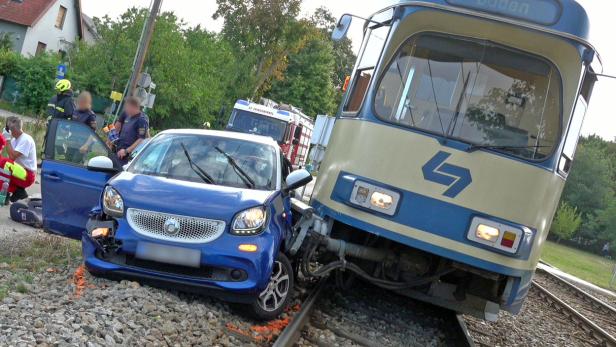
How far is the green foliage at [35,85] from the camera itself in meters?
35.9

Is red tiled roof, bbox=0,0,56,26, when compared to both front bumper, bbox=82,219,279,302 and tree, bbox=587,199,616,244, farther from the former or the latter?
tree, bbox=587,199,616,244

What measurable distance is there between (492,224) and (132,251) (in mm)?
3299

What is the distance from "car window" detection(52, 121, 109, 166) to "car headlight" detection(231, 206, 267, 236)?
227cm

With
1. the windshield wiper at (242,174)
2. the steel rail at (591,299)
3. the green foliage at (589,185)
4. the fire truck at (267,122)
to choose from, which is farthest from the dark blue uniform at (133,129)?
the green foliage at (589,185)

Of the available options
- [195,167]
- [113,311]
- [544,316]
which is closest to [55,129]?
[195,167]

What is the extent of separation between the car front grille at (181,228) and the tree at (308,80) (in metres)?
55.6

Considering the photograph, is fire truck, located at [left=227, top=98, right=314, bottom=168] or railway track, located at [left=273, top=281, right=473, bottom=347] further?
fire truck, located at [left=227, top=98, right=314, bottom=168]

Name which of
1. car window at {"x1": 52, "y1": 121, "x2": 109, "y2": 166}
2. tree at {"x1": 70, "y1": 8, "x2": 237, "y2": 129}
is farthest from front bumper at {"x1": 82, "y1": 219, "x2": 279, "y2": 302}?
tree at {"x1": 70, "y1": 8, "x2": 237, "y2": 129}

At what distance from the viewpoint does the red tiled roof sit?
50562 millimetres

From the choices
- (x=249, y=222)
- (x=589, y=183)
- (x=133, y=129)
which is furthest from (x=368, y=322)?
(x=589, y=183)

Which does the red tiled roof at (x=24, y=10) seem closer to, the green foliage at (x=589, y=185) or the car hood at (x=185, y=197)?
the car hood at (x=185, y=197)

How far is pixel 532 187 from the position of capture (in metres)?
6.99

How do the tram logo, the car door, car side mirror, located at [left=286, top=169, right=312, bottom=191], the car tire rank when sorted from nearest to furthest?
the car tire → the tram logo → car side mirror, located at [left=286, top=169, right=312, bottom=191] → the car door

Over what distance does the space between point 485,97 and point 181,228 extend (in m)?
Result: 3.18
